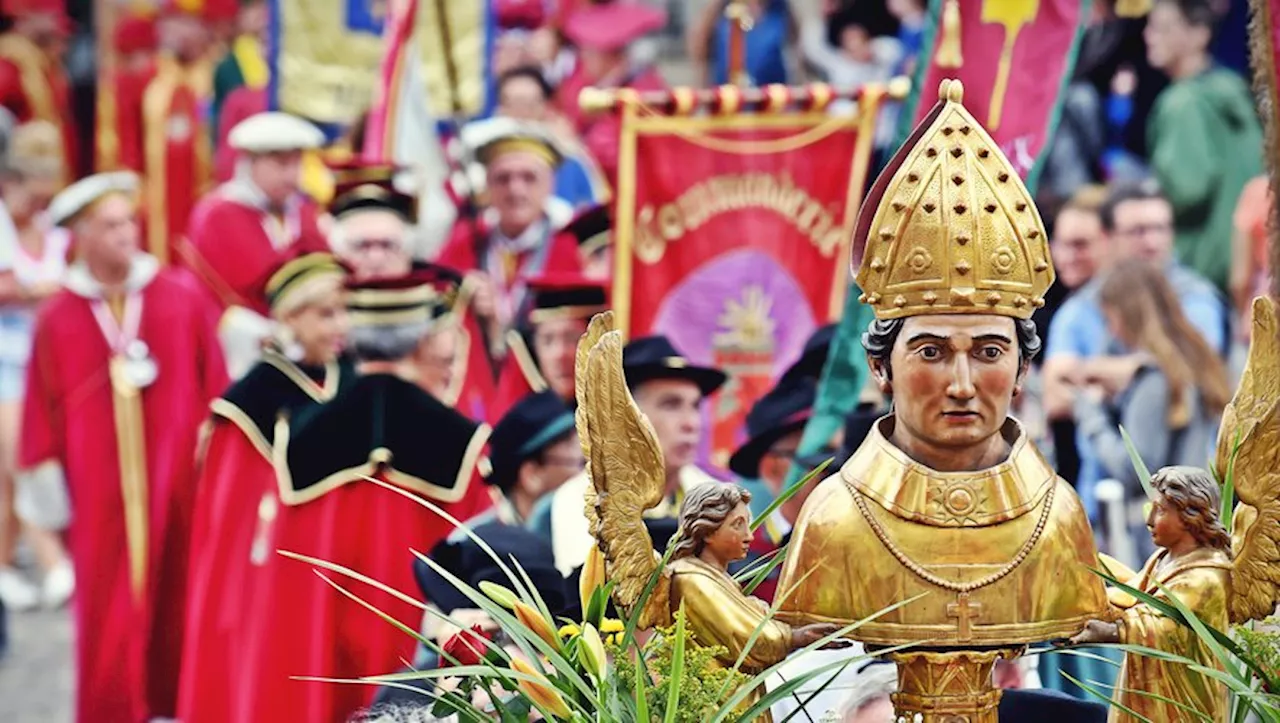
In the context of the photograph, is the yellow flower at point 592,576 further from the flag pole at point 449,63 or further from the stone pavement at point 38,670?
the flag pole at point 449,63

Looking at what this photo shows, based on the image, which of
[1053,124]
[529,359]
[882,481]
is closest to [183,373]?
[529,359]

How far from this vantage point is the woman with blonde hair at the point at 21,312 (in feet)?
50.2

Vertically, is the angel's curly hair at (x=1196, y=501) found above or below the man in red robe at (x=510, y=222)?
below

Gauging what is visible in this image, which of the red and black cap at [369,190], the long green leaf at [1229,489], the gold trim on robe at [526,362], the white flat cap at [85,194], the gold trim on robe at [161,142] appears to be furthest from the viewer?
the gold trim on robe at [161,142]

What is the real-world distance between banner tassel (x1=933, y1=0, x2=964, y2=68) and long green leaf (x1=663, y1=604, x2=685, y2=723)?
112 inches

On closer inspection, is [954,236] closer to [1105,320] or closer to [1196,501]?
[1196,501]

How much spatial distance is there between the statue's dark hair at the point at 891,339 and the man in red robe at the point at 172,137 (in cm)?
1577

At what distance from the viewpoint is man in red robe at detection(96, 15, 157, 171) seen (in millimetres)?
21359

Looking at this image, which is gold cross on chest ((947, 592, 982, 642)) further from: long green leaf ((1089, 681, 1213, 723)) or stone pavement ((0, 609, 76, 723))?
stone pavement ((0, 609, 76, 723))

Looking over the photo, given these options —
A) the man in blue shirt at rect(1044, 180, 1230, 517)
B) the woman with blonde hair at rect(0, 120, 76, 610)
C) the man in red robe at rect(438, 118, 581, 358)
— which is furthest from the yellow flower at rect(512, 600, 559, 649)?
the woman with blonde hair at rect(0, 120, 76, 610)

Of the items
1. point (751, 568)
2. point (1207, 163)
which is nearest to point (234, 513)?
point (751, 568)

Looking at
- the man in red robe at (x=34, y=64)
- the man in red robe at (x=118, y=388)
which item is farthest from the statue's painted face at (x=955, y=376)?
the man in red robe at (x=34, y=64)

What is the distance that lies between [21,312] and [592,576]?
1136 cm

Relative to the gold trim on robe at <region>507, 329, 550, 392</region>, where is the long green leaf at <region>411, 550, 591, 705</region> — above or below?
below
